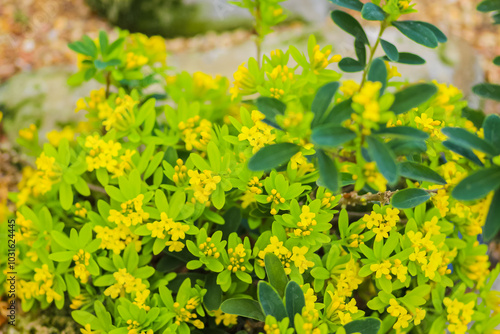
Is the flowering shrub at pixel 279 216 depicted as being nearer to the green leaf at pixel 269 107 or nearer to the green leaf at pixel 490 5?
the green leaf at pixel 269 107

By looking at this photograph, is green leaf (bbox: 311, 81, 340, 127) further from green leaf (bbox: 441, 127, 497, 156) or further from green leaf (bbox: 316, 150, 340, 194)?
green leaf (bbox: 441, 127, 497, 156)

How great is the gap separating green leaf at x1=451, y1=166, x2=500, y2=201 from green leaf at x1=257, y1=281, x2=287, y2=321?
37 centimetres

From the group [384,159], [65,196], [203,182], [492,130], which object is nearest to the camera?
[384,159]

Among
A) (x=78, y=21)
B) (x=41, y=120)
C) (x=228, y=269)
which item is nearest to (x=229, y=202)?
(x=228, y=269)

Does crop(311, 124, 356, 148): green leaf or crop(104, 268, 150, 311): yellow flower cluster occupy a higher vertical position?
crop(311, 124, 356, 148): green leaf

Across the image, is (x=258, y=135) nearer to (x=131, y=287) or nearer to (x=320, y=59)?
(x=320, y=59)

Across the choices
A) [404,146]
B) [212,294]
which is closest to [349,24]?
[404,146]

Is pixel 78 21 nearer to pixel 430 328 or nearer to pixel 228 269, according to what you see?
pixel 228 269

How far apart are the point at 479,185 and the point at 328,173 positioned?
0.26 meters

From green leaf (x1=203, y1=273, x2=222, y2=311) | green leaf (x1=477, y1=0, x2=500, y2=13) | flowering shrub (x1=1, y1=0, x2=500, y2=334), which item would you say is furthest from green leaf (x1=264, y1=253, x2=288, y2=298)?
green leaf (x1=477, y1=0, x2=500, y2=13)

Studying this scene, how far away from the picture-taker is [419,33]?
0.88m

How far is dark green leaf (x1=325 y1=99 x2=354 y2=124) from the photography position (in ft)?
2.39

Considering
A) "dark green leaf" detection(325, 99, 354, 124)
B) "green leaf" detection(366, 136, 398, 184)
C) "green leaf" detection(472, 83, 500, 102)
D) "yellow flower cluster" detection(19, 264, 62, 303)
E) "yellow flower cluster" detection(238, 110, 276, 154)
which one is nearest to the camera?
"green leaf" detection(366, 136, 398, 184)

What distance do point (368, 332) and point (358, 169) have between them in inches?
12.8
